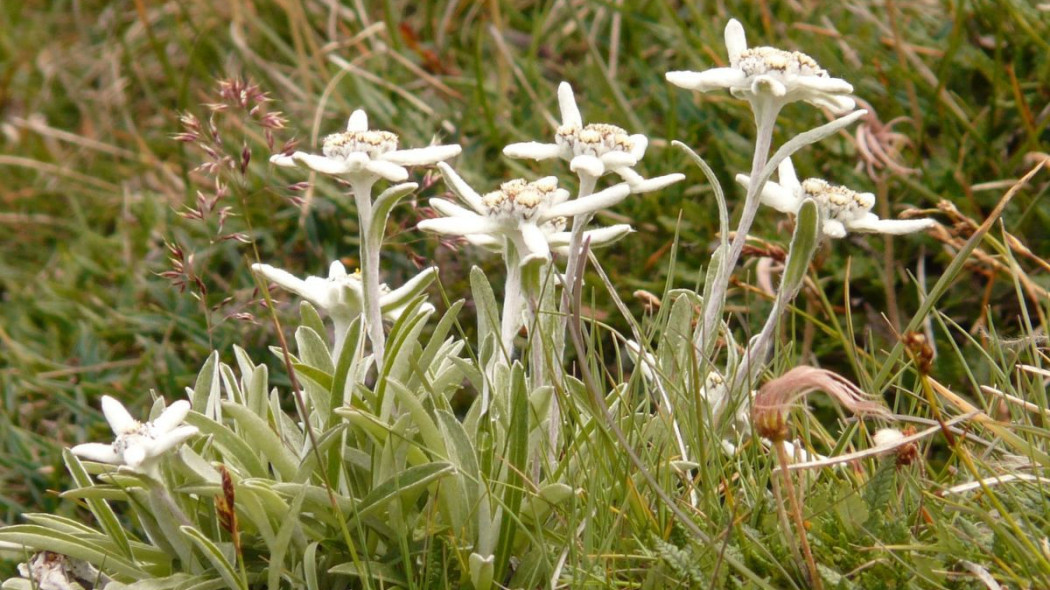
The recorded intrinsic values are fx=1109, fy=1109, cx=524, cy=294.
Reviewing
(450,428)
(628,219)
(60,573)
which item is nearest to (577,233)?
(450,428)

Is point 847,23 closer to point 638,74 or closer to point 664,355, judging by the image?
point 638,74

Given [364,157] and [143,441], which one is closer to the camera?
[143,441]

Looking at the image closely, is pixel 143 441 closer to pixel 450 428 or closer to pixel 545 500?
pixel 450 428

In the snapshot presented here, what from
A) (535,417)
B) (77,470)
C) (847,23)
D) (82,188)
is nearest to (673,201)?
(847,23)

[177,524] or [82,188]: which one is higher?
[177,524]

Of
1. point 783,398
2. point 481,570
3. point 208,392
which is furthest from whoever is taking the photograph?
point 208,392

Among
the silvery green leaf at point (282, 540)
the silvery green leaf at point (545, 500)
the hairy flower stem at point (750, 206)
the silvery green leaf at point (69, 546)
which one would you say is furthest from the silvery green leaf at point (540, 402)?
the silvery green leaf at point (69, 546)
